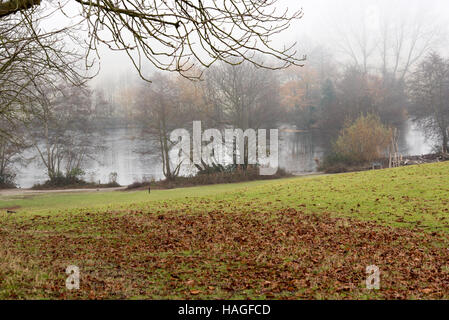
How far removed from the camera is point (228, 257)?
5863 millimetres

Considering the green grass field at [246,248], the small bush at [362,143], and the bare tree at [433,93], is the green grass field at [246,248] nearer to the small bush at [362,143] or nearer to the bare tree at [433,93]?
the small bush at [362,143]

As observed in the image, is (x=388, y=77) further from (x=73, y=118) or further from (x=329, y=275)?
(x=329, y=275)

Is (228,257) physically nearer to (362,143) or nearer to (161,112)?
(161,112)

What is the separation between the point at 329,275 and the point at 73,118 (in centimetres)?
2786

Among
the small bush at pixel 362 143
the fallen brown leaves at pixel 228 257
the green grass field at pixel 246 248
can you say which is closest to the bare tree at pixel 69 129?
the small bush at pixel 362 143

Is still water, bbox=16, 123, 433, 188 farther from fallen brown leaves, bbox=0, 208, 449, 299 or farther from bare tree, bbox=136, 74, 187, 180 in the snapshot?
fallen brown leaves, bbox=0, 208, 449, 299

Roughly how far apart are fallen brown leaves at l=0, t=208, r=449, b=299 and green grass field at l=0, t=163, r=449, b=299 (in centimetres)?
2

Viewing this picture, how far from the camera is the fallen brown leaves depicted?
4.33 meters

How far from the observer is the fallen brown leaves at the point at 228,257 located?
14.2ft

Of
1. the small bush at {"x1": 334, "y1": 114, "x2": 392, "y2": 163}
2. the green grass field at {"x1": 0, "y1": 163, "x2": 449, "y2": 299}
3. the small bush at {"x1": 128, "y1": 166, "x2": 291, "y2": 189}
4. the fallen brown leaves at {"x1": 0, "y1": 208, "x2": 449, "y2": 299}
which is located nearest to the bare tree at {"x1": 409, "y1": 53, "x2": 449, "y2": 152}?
the small bush at {"x1": 334, "y1": 114, "x2": 392, "y2": 163}

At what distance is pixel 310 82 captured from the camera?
Answer: 52.0m

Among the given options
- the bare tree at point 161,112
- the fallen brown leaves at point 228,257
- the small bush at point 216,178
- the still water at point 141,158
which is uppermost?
the bare tree at point 161,112

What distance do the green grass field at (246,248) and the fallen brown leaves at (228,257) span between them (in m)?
0.02

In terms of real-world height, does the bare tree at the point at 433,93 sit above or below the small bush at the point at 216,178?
above
